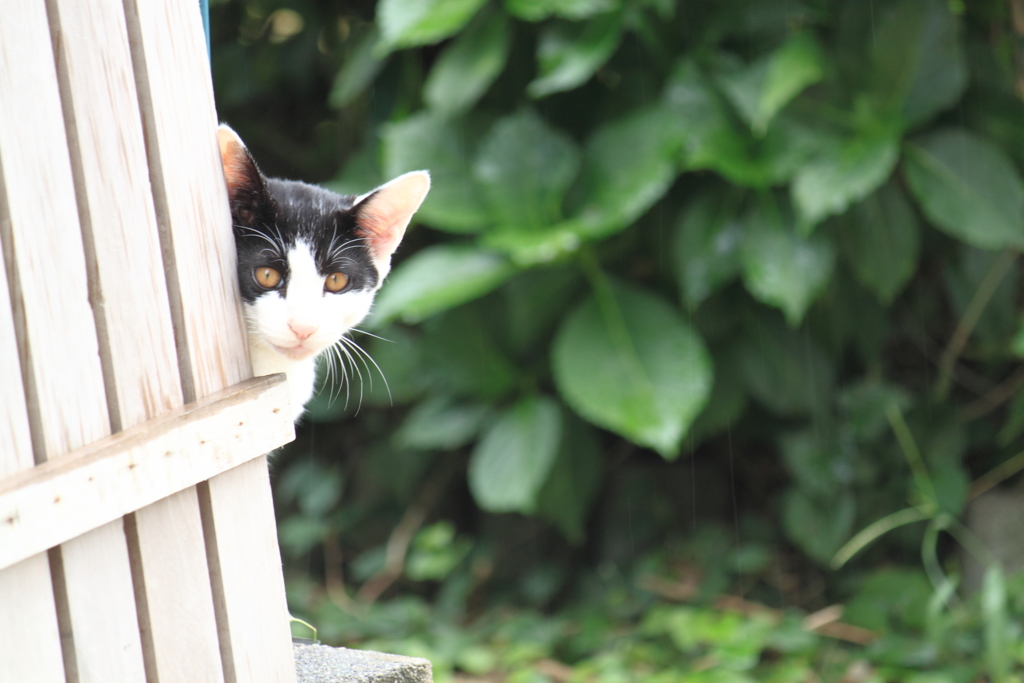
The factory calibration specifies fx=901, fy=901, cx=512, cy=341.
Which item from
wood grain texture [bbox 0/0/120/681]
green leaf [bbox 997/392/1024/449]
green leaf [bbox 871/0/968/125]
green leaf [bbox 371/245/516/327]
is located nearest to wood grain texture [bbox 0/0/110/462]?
wood grain texture [bbox 0/0/120/681]

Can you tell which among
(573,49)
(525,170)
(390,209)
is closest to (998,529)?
(525,170)

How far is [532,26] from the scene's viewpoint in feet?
9.24

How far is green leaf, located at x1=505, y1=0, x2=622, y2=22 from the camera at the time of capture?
2344 millimetres

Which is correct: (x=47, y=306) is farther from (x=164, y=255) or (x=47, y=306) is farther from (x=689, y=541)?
(x=689, y=541)

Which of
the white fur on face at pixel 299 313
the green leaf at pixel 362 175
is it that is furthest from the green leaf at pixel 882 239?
the white fur on face at pixel 299 313

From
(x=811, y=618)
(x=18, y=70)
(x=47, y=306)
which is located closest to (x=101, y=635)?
(x=47, y=306)

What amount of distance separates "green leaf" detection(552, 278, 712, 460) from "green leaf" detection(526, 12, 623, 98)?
0.62 meters

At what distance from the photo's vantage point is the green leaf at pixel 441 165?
2.57 m

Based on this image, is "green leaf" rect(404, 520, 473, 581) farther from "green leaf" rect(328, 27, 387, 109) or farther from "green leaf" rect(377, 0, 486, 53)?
"green leaf" rect(377, 0, 486, 53)

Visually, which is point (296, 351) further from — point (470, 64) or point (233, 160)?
point (470, 64)

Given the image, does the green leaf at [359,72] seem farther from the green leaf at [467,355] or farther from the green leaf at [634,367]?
the green leaf at [634,367]

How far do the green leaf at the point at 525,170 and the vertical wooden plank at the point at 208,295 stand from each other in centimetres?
155

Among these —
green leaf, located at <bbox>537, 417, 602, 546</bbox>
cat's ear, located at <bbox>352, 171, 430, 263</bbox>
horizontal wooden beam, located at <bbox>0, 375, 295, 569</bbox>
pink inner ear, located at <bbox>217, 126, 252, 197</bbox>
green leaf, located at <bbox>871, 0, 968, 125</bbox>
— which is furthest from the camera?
green leaf, located at <bbox>537, 417, 602, 546</bbox>

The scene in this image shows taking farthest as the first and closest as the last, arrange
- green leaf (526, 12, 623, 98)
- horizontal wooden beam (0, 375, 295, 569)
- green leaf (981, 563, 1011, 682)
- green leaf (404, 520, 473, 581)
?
green leaf (404, 520, 473, 581), green leaf (526, 12, 623, 98), green leaf (981, 563, 1011, 682), horizontal wooden beam (0, 375, 295, 569)
